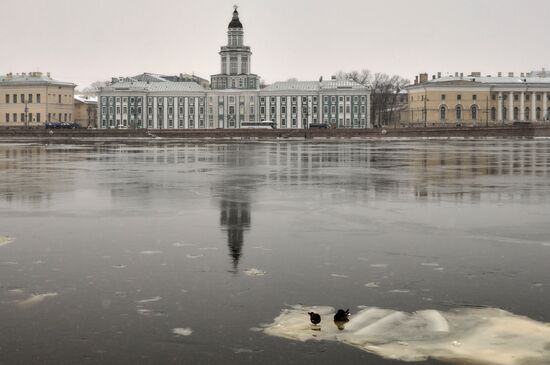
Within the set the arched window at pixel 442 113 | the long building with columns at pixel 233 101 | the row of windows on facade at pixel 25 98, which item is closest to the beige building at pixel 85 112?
the long building with columns at pixel 233 101

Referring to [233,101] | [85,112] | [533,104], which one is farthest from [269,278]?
[85,112]

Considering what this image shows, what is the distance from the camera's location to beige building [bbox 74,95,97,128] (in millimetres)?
147625

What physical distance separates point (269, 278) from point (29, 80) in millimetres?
134012

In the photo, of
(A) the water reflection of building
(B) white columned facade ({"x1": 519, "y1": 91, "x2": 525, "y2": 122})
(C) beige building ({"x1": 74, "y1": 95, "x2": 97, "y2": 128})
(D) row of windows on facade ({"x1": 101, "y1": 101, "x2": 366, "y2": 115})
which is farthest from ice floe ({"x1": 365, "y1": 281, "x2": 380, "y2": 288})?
(C) beige building ({"x1": 74, "y1": 95, "x2": 97, "y2": 128})

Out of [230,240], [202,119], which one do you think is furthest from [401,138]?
[230,240]

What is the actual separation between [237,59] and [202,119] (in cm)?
1234

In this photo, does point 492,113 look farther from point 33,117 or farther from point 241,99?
point 33,117

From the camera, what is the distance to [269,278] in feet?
26.4

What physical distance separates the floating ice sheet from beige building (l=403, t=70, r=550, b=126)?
406ft

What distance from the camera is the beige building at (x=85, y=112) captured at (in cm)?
14762

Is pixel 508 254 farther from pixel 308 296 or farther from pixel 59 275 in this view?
pixel 59 275

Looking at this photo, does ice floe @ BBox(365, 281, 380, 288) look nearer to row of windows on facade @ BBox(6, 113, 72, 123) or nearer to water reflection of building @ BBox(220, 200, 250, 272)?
water reflection of building @ BBox(220, 200, 250, 272)

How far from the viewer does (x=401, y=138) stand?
8631 cm

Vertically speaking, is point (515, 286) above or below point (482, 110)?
below
